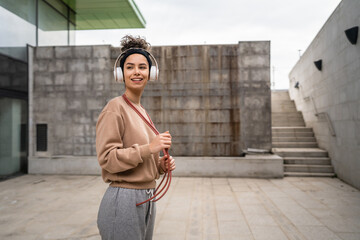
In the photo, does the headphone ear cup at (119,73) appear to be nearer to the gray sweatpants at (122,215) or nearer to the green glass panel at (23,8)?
the gray sweatpants at (122,215)

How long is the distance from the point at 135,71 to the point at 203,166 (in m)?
5.88

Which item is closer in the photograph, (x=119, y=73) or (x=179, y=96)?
(x=119, y=73)

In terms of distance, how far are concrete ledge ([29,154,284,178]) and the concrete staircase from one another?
756mm

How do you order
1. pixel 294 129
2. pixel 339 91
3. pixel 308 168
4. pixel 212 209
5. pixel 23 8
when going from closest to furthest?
pixel 212 209 < pixel 339 91 < pixel 308 168 < pixel 23 8 < pixel 294 129

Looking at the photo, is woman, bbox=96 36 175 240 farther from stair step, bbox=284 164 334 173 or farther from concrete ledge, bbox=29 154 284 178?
stair step, bbox=284 164 334 173

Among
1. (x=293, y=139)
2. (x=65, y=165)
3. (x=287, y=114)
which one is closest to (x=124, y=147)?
(x=65, y=165)

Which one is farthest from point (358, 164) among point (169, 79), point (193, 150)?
point (169, 79)

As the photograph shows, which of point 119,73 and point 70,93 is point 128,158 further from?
point 70,93

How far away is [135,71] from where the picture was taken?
5.59ft

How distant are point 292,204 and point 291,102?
346 inches

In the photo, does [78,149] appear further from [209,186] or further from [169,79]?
[209,186]

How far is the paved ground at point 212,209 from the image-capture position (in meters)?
3.62

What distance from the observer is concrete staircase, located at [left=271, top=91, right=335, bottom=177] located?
7.27m

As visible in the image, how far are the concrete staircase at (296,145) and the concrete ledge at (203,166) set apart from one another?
0.76 meters
